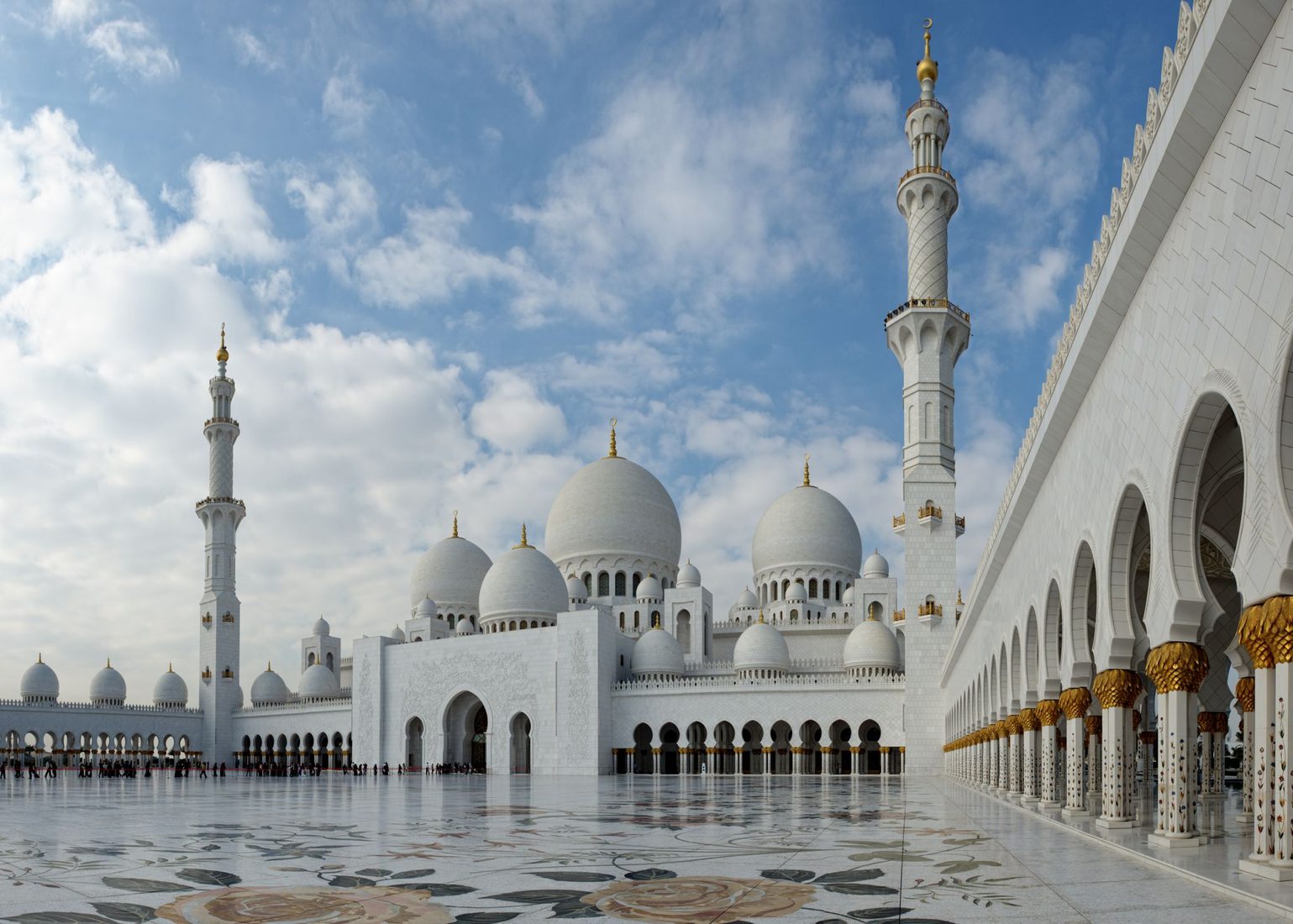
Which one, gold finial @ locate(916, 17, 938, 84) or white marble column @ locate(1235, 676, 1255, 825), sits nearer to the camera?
white marble column @ locate(1235, 676, 1255, 825)

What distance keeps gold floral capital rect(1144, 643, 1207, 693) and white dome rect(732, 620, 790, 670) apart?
23.1m

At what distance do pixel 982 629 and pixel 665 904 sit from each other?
46.7 feet

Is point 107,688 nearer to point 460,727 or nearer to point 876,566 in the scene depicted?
point 460,727

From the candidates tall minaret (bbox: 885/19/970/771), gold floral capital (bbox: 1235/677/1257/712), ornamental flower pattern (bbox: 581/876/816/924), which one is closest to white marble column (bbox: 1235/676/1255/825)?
gold floral capital (bbox: 1235/677/1257/712)

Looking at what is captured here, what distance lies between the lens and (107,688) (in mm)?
41875

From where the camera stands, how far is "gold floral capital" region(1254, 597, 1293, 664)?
16.1 ft

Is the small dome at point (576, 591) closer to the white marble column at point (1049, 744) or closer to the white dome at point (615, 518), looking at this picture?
the white dome at point (615, 518)

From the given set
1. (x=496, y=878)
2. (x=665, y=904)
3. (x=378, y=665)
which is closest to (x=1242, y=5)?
(x=665, y=904)

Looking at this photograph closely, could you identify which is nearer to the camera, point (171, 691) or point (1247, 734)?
point (1247, 734)

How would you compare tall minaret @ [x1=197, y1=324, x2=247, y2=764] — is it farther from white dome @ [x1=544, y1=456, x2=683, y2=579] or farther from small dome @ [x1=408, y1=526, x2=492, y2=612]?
white dome @ [x1=544, y1=456, x2=683, y2=579]

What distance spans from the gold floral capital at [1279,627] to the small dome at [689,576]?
95.2 ft

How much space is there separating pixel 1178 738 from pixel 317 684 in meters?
37.6

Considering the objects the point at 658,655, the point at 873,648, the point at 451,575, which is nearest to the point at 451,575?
the point at 451,575

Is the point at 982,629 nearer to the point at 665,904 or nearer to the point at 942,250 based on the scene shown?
the point at 942,250
